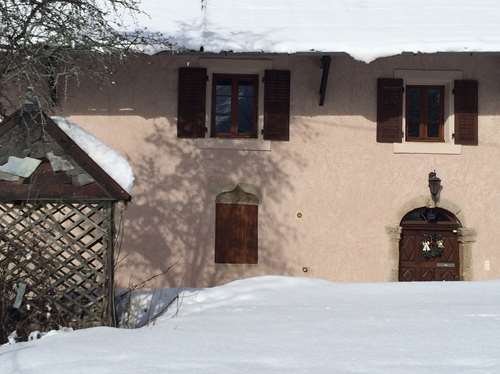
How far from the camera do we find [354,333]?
5535 mm

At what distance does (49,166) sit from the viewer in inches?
262

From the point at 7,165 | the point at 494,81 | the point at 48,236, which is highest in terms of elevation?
the point at 494,81

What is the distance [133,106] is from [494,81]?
230 inches

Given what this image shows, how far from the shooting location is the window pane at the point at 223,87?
39.1 feet

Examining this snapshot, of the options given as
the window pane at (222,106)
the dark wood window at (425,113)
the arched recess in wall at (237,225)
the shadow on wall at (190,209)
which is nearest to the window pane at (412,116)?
the dark wood window at (425,113)

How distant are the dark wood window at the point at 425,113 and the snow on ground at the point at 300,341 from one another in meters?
4.77

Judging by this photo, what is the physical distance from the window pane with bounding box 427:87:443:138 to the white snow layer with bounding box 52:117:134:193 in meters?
6.62

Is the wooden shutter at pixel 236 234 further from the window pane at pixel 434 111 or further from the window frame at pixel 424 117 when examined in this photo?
the window pane at pixel 434 111

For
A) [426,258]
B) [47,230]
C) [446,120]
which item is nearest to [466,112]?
[446,120]

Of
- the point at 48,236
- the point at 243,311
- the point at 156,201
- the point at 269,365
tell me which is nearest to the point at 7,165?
the point at 48,236

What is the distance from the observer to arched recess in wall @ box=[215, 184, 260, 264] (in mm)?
11531

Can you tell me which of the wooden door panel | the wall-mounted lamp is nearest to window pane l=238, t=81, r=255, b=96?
the wall-mounted lamp

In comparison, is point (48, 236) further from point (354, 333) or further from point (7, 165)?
point (354, 333)

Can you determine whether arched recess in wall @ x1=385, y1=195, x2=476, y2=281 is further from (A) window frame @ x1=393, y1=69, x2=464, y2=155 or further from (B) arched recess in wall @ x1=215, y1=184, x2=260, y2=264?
(B) arched recess in wall @ x1=215, y1=184, x2=260, y2=264
